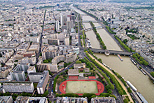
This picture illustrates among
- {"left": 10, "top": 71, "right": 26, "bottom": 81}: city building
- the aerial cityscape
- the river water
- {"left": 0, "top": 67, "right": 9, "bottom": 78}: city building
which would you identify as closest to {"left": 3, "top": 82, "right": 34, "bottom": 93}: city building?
the aerial cityscape

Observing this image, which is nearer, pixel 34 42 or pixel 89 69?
pixel 89 69

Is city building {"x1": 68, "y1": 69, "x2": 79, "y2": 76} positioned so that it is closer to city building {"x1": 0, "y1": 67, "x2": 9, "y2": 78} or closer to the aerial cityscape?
the aerial cityscape

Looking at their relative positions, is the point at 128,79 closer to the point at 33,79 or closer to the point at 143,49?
the point at 143,49

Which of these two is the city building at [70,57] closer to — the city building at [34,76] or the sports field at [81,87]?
the sports field at [81,87]

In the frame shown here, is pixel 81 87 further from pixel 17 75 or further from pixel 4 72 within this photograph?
pixel 4 72

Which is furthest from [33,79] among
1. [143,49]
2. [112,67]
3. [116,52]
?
[143,49]

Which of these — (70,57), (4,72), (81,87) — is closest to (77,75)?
(81,87)

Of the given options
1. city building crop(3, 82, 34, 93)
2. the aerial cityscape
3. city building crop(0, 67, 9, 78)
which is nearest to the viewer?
the aerial cityscape

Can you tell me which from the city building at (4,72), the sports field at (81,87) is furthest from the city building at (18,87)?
the sports field at (81,87)
